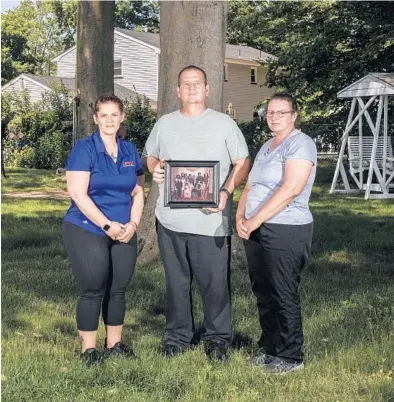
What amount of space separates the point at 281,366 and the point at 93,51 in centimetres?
1287

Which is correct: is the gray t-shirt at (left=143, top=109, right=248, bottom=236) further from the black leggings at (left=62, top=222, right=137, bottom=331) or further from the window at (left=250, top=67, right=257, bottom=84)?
the window at (left=250, top=67, right=257, bottom=84)

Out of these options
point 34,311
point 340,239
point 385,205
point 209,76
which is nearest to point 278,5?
point 385,205

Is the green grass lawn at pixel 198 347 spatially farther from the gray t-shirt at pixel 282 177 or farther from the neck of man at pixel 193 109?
the neck of man at pixel 193 109

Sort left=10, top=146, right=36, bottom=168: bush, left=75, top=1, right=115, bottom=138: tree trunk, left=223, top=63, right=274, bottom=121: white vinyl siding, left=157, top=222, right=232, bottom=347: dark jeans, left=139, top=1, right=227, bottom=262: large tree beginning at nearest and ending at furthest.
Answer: left=157, top=222, right=232, bottom=347: dark jeans < left=139, top=1, right=227, bottom=262: large tree < left=75, top=1, right=115, bottom=138: tree trunk < left=10, top=146, right=36, bottom=168: bush < left=223, top=63, right=274, bottom=121: white vinyl siding

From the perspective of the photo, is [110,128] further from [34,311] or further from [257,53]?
[257,53]

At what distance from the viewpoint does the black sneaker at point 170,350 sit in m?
5.15

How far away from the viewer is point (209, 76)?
25.6ft

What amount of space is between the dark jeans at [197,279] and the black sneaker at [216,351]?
0.05 meters

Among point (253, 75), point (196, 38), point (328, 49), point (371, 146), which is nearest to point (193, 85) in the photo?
point (196, 38)

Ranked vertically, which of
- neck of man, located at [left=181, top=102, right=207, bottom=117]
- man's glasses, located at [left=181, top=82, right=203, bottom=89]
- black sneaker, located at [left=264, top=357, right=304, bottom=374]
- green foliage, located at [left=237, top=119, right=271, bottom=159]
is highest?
green foliage, located at [left=237, top=119, right=271, bottom=159]

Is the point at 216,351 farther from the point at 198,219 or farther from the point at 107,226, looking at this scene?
the point at 107,226

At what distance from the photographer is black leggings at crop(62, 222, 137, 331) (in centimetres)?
490

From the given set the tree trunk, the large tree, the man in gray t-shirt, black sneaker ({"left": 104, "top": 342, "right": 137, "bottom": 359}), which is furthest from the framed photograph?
the tree trunk

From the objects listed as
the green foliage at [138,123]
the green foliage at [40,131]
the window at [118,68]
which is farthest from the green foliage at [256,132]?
the window at [118,68]
